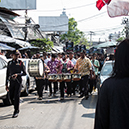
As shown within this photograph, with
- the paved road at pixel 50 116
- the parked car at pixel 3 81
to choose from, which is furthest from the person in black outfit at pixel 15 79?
the parked car at pixel 3 81

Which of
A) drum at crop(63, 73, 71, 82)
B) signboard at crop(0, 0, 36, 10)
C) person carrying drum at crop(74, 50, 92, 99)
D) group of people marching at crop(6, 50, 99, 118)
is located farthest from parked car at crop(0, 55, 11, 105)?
signboard at crop(0, 0, 36, 10)

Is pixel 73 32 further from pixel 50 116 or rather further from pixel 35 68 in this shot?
pixel 50 116

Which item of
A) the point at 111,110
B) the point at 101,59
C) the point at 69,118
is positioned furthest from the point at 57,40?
the point at 111,110

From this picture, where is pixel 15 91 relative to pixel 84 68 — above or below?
below

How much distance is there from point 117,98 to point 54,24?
187 feet

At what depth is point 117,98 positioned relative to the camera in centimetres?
Result: 231

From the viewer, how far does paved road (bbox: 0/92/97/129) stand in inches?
252

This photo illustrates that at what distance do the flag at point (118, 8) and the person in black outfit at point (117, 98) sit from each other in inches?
82.1

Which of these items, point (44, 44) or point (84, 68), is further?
point (44, 44)

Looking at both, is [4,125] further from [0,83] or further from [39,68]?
[39,68]

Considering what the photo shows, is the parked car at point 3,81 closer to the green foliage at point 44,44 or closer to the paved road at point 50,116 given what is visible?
the paved road at point 50,116

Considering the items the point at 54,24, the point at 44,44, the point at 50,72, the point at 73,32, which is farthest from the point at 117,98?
the point at 54,24

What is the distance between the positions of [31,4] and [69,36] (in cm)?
2234

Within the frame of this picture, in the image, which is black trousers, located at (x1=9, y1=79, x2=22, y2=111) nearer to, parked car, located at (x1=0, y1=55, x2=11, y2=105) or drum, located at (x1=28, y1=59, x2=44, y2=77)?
parked car, located at (x1=0, y1=55, x2=11, y2=105)
